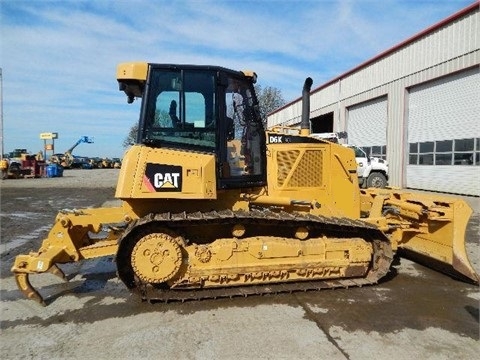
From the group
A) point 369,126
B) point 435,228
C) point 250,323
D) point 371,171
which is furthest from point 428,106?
point 250,323

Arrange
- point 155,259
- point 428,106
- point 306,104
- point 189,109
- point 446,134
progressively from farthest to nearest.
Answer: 1. point 428,106
2. point 446,134
3. point 306,104
4. point 189,109
5. point 155,259

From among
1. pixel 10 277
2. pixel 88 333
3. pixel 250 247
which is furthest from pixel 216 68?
pixel 10 277

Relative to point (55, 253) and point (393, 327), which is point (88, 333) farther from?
point (393, 327)

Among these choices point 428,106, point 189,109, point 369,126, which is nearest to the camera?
point 189,109

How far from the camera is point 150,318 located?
171 inches

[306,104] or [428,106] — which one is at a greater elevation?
[428,106]

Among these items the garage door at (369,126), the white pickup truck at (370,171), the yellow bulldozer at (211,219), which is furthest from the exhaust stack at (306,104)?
the garage door at (369,126)

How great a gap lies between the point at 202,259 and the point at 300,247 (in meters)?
1.37

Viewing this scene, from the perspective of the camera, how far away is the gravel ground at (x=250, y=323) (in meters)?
3.58

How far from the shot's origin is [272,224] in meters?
5.10

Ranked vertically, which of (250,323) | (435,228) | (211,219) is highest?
(211,219)

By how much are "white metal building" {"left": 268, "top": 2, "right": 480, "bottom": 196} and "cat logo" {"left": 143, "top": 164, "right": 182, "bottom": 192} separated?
565 inches

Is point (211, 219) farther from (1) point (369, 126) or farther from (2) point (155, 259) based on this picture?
(1) point (369, 126)

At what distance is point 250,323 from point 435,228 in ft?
11.5
